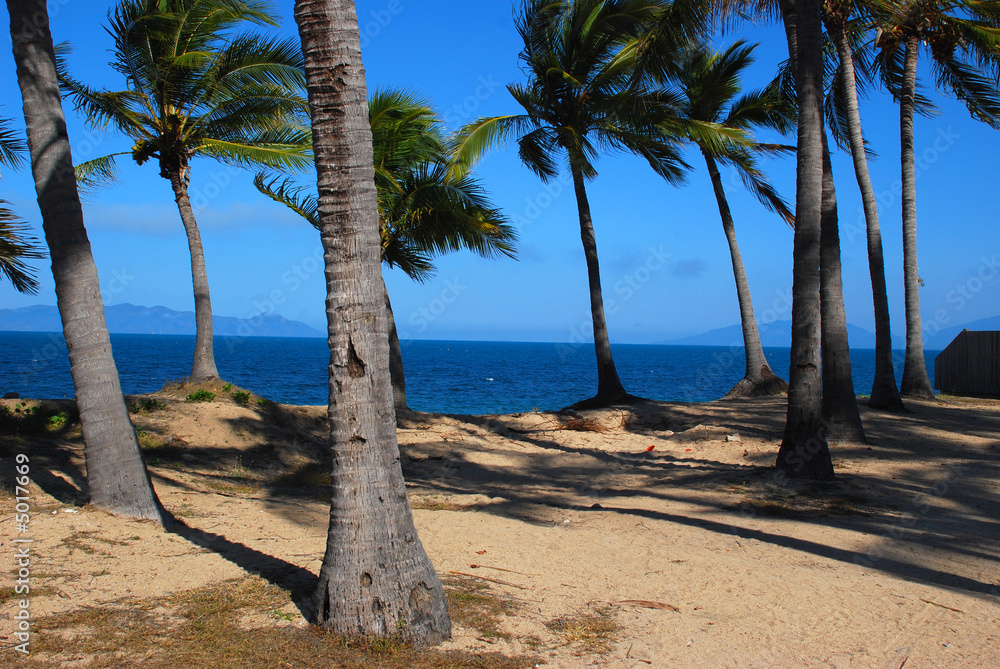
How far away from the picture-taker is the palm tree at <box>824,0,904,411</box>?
39.8 ft

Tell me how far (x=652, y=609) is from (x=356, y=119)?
147 inches

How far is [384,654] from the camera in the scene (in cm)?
349

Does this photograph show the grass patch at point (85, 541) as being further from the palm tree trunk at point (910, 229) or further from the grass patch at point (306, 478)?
the palm tree trunk at point (910, 229)

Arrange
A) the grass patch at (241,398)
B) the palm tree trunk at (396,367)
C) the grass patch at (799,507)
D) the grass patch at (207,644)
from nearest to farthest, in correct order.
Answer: the grass patch at (207,644)
the grass patch at (799,507)
the grass patch at (241,398)
the palm tree trunk at (396,367)

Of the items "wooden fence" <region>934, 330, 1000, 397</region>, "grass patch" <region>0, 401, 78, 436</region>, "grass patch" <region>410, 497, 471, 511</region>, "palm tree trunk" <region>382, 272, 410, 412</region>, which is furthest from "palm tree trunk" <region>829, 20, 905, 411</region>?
"grass patch" <region>0, 401, 78, 436</region>

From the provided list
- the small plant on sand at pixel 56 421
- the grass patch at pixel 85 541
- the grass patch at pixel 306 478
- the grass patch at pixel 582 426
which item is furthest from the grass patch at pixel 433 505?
the grass patch at pixel 582 426

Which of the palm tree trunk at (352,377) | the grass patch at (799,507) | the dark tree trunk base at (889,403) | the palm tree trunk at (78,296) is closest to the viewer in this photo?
the palm tree trunk at (352,377)

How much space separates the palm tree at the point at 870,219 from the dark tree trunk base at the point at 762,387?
12.7ft

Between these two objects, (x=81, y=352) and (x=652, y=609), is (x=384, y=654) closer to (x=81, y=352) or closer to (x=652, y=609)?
(x=652, y=609)

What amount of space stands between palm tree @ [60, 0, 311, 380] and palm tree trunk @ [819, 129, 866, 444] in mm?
10058

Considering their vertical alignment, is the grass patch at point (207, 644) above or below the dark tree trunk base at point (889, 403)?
below

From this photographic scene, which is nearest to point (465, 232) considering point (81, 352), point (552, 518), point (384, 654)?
point (552, 518)

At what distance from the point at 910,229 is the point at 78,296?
54.0ft

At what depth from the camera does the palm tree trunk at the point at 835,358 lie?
9.52 meters
